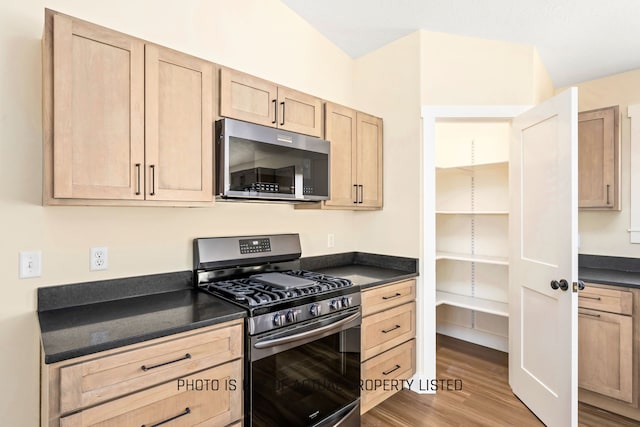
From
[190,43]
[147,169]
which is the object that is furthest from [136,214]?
[190,43]

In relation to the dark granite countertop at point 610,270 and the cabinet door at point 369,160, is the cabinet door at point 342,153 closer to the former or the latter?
the cabinet door at point 369,160

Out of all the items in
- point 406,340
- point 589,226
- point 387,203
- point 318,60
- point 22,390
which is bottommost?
point 406,340

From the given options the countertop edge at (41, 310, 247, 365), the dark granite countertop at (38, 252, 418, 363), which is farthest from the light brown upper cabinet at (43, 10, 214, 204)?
the countertop edge at (41, 310, 247, 365)

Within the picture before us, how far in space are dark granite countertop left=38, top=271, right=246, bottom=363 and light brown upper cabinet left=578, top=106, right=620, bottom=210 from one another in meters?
2.85

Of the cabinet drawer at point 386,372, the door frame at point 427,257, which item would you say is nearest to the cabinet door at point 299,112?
the door frame at point 427,257

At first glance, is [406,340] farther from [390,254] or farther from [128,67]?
[128,67]

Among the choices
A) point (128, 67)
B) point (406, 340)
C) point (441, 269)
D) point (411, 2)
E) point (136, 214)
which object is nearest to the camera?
point (128, 67)

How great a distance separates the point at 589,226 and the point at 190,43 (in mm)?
3420

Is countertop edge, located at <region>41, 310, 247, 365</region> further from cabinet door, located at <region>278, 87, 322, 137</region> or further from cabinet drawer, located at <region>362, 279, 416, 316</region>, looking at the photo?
cabinet door, located at <region>278, 87, 322, 137</region>

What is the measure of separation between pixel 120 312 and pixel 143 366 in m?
0.38

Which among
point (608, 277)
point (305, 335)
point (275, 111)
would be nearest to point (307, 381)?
point (305, 335)

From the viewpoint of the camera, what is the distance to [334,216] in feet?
9.25

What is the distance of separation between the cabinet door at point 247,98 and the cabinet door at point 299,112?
55 mm

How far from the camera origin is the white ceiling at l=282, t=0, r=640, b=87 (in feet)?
6.88
